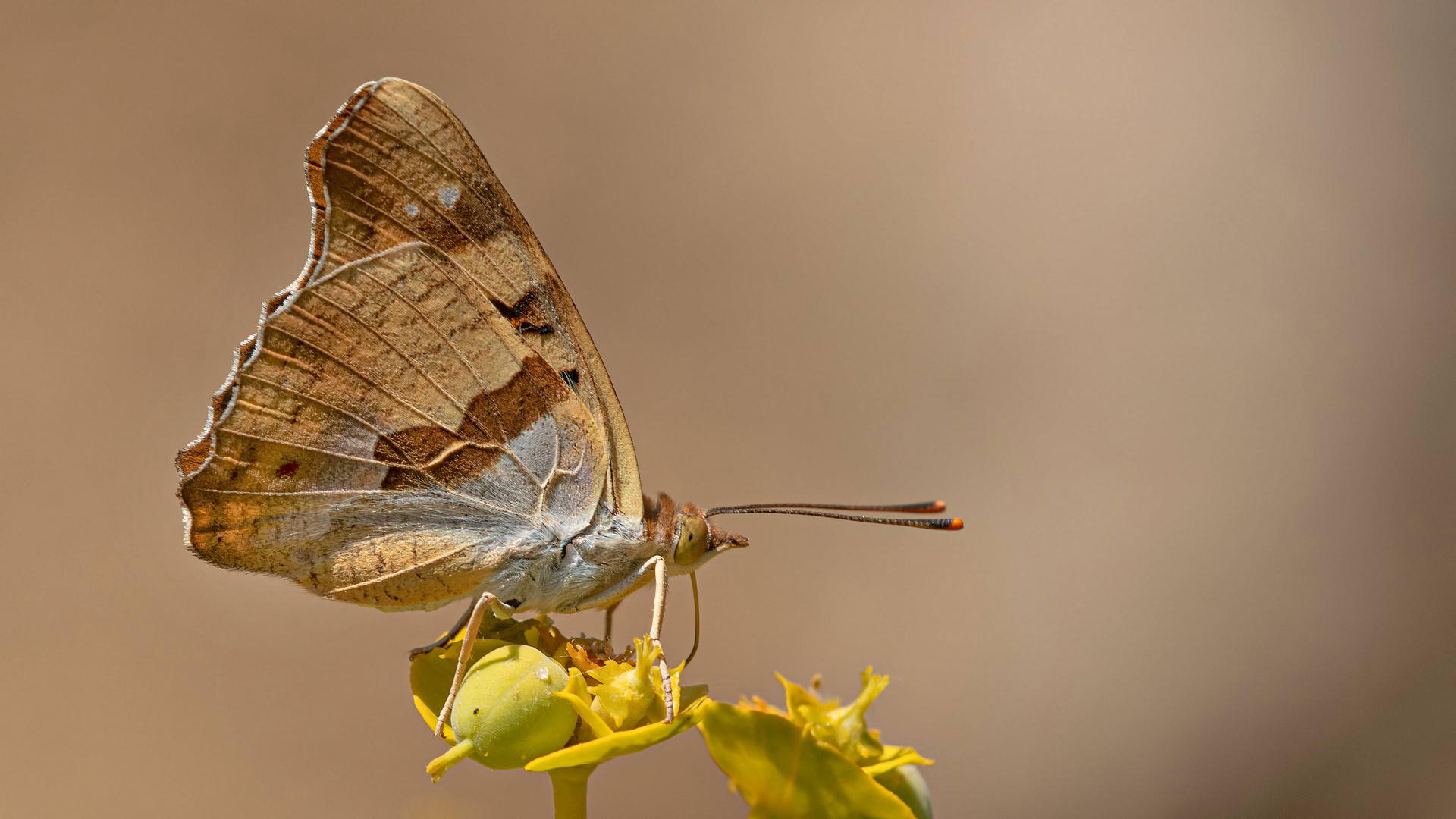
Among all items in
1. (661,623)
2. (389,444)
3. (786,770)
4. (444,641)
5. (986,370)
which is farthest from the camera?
(986,370)

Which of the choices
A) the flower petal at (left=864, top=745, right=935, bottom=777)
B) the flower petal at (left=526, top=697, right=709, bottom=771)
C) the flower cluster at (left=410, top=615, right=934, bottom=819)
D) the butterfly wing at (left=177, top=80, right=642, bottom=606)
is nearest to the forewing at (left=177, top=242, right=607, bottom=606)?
the butterfly wing at (left=177, top=80, right=642, bottom=606)

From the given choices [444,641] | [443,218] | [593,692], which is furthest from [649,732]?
[443,218]

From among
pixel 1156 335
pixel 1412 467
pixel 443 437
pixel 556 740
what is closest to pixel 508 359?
pixel 443 437

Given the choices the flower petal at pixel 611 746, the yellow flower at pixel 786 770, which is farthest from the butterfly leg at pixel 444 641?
the yellow flower at pixel 786 770

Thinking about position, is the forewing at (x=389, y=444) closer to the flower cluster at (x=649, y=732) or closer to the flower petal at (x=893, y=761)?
the flower cluster at (x=649, y=732)

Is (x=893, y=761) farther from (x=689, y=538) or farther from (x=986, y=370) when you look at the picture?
(x=986, y=370)

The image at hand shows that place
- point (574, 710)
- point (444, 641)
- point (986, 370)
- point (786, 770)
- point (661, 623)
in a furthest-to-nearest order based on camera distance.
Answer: point (986, 370) < point (444, 641) < point (661, 623) < point (574, 710) < point (786, 770)

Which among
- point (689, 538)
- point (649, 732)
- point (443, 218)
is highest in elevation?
point (443, 218)
